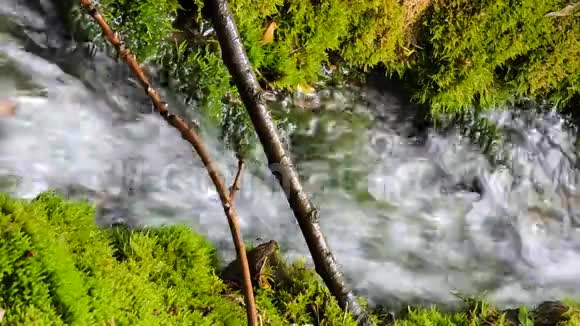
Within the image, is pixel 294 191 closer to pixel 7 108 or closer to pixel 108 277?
pixel 108 277

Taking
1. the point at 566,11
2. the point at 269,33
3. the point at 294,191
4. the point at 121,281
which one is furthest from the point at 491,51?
the point at 121,281

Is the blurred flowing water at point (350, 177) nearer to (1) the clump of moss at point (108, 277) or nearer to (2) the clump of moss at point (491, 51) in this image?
(2) the clump of moss at point (491, 51)

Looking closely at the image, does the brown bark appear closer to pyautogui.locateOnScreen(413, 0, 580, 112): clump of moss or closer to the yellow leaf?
the yellow leaf

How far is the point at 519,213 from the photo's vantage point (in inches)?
195

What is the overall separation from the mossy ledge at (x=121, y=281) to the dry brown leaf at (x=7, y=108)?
1216mm

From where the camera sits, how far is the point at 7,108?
345 centimetres

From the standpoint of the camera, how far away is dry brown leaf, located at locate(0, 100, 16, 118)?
342 centimetres

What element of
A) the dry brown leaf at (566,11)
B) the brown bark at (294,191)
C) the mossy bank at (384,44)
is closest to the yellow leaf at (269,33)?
the mossy bank at (384,44)

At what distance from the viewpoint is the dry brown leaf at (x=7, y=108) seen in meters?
3.42

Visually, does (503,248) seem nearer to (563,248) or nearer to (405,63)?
(563,248)

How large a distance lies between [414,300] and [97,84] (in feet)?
7.90

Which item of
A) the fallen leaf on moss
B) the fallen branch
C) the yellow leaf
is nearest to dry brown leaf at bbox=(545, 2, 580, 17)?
the fallen leaf on moss

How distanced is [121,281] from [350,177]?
2.43m

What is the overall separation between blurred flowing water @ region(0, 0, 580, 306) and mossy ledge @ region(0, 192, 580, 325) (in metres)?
0.58
